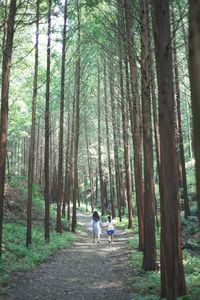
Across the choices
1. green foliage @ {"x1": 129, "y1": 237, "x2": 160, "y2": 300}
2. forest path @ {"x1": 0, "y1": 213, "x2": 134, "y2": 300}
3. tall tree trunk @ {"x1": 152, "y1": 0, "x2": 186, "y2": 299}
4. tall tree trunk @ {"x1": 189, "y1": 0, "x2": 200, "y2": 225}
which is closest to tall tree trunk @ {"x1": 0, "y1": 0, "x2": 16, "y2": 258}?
forest path @ {"x1": 0, "y1": 213, "x2": 134, "y2": 300}

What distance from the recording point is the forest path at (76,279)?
25.6 feet

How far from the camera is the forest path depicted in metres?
7.79

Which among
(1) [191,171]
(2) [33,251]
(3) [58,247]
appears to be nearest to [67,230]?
(3) [58,247]

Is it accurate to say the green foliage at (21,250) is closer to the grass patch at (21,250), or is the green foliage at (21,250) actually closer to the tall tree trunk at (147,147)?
the grass patch at (21,250)

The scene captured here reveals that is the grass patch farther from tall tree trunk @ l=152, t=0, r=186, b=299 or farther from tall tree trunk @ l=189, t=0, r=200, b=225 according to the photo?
tall tree trunk @ l=189, t=0, r=200, b=225

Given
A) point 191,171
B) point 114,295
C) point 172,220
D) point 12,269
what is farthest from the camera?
point 191,171

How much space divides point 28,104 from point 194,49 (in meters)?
27.9

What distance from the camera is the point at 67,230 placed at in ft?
69.8

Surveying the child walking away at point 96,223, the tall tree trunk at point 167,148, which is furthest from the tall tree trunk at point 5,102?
the child walking away at point 96,223

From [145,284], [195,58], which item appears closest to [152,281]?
[145,284]

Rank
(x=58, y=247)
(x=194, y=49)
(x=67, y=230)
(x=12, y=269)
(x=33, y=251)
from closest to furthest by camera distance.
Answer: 1. (x=194, y=49)
2. (x=12, y=269)
3. (x=33, y=251)
4. (x=58, y=247)
5. (x=67, y=230)

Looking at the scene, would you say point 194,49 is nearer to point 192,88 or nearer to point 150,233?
point 192,88

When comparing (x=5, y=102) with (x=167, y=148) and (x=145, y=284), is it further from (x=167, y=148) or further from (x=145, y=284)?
(x=167, y=148)

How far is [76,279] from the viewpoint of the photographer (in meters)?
9.55
